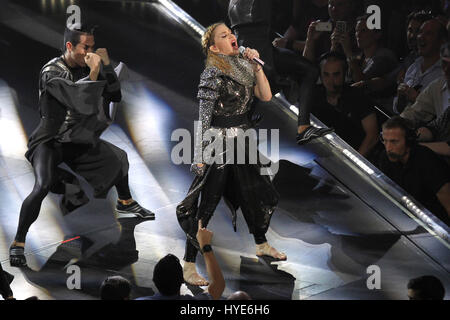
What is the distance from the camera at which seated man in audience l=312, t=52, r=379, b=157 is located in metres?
8.02

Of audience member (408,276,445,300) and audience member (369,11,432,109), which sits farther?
audience member (369,11,432,109)

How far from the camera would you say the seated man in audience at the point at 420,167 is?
705 centimetres

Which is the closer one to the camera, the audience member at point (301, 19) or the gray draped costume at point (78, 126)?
the gray draped costume at point (78, 126)

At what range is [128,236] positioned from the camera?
696 centimetres

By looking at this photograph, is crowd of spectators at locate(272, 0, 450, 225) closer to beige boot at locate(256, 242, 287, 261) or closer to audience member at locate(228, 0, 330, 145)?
audience member at locate(228, 0, 330, 145)

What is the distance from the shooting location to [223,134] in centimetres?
644

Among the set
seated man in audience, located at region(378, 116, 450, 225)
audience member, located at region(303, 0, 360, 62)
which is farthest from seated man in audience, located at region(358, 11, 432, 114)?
seated man in audience, located at region(378, 116, 450, 225)

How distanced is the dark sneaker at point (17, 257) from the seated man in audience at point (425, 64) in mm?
3225

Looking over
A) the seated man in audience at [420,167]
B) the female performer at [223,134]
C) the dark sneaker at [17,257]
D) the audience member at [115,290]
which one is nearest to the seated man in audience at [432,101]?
the seated man in audience at [420,167]

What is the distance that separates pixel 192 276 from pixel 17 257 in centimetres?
118

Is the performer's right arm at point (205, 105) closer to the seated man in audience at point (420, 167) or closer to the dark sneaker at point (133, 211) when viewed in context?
the dark sneaker at point (133, 211)

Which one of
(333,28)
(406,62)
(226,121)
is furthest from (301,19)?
(226,121)
